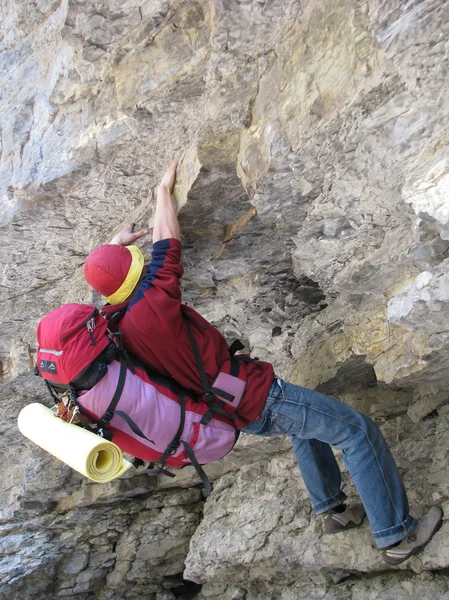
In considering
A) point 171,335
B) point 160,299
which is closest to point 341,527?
point 171,335

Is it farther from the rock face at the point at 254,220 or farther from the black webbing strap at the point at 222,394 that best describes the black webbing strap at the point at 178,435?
the rock face at the point at 254,220

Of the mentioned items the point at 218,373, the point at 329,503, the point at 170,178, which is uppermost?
the point at 170,178

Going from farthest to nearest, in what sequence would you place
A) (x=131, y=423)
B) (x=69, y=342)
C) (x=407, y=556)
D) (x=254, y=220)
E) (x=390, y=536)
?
(x=254, y=220), (x=407, y=556), (x=390, y=536), (x=131, y=423), (x=69, y=342)

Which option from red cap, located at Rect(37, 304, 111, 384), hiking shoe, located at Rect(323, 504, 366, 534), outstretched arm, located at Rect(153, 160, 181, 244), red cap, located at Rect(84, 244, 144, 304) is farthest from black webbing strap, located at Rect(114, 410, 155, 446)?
hiking shoe, located at Rect(323, 504, 366, 534)

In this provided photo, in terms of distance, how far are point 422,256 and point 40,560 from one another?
5979 mm

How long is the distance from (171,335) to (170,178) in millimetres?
1256

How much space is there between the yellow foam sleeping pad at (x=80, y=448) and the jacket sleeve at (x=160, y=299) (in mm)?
734

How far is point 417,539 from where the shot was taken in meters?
3.83

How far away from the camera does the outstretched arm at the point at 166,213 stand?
364 centimetres

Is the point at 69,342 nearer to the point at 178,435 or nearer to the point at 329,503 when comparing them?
the point at 178,435

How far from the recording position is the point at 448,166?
2.63 metres

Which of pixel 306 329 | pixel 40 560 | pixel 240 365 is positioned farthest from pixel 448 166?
Answer: pixel 40 560

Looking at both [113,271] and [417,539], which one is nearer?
[113,271]

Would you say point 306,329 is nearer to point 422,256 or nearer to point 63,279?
point 422,256
